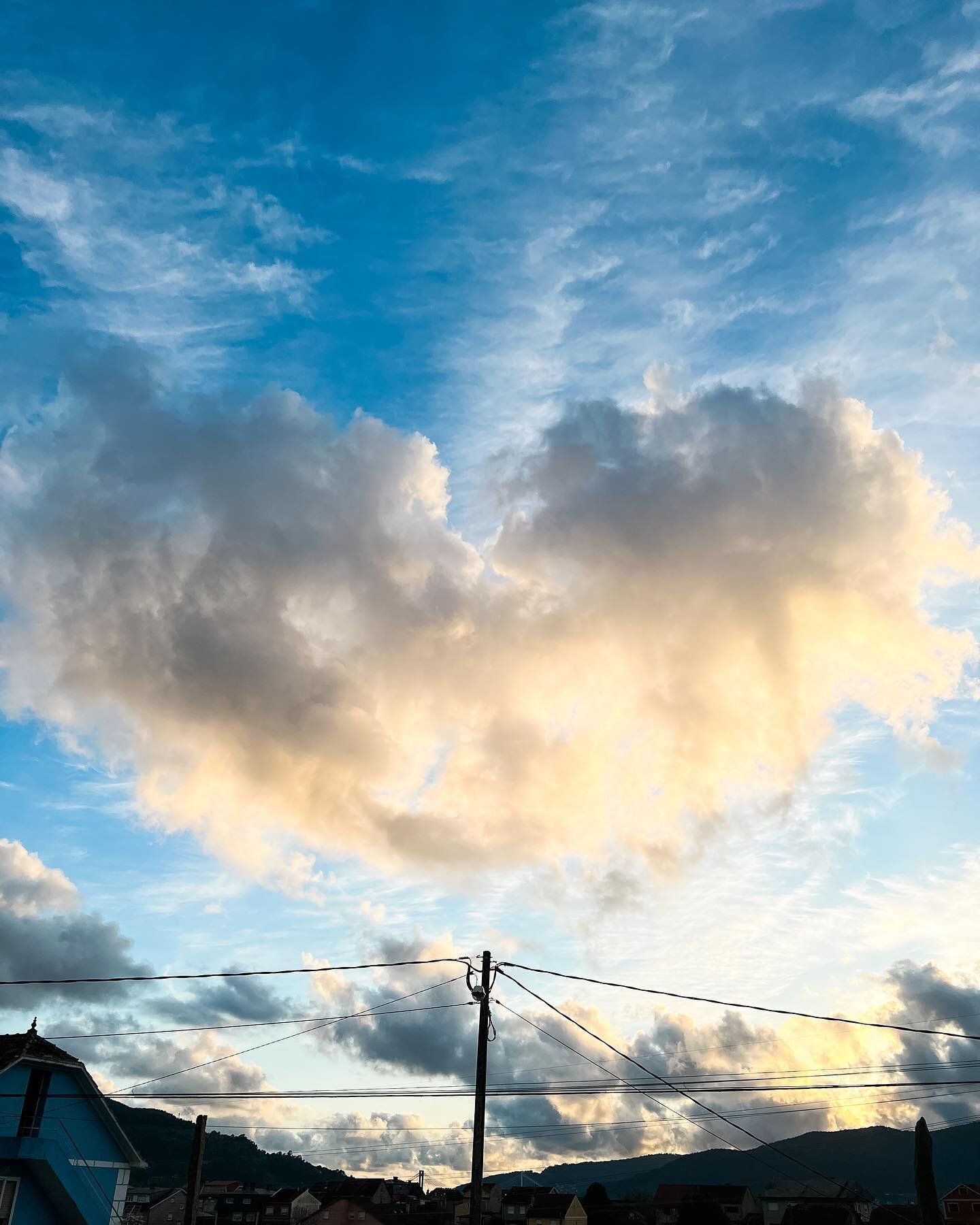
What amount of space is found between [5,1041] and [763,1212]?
152 metres

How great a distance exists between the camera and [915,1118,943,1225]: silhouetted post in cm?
3291

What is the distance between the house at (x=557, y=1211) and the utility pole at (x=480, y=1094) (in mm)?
138291

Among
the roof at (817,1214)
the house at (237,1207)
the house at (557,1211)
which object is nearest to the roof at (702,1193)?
the roof at (817,1214)

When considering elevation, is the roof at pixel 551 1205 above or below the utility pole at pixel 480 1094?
below

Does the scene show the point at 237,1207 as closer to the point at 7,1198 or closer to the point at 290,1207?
the point at 290,1207

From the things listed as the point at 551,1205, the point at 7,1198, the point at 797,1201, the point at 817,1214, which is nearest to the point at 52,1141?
the point at 7,1198

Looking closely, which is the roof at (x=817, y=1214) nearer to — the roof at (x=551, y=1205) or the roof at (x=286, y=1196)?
the roof at (x=551, y=1205)

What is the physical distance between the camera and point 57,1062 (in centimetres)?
4494

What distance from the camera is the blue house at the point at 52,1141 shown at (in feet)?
140

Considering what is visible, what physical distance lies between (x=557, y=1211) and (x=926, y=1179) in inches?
5494

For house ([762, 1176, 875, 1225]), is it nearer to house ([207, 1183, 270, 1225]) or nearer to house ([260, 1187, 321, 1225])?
house ([260, 1187, 321, 1225])

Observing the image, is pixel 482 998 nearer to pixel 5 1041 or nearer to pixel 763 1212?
pixel 5 1041

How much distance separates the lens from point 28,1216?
43.1 metres

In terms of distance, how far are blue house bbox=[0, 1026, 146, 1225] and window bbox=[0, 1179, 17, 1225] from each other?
0.10 feet
